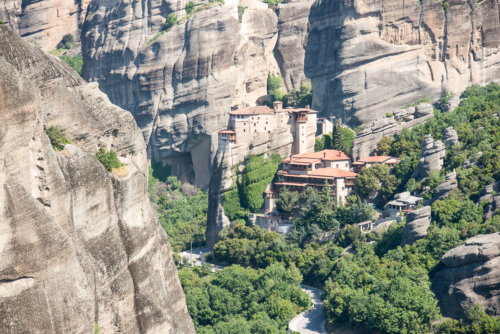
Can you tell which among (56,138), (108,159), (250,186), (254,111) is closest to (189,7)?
(254,111)

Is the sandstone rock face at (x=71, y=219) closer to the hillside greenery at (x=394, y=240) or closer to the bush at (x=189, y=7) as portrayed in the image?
the hillside greenery at (x=394, y=240)

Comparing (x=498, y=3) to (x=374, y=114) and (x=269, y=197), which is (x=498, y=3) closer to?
(x=374, y=114)

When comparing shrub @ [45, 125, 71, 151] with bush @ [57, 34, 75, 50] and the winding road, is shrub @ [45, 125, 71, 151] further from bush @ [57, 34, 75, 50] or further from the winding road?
bush @ [57, 34, 75, 50]

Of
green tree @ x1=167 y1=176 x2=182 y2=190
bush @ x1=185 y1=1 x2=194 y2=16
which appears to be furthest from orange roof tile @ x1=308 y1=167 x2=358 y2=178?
bush @ x1=185 y1=1 x2=194 y2=16

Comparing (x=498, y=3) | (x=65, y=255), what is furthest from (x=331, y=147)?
(x=65, y=255)

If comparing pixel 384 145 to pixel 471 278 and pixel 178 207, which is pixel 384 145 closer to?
pixel 471 278
